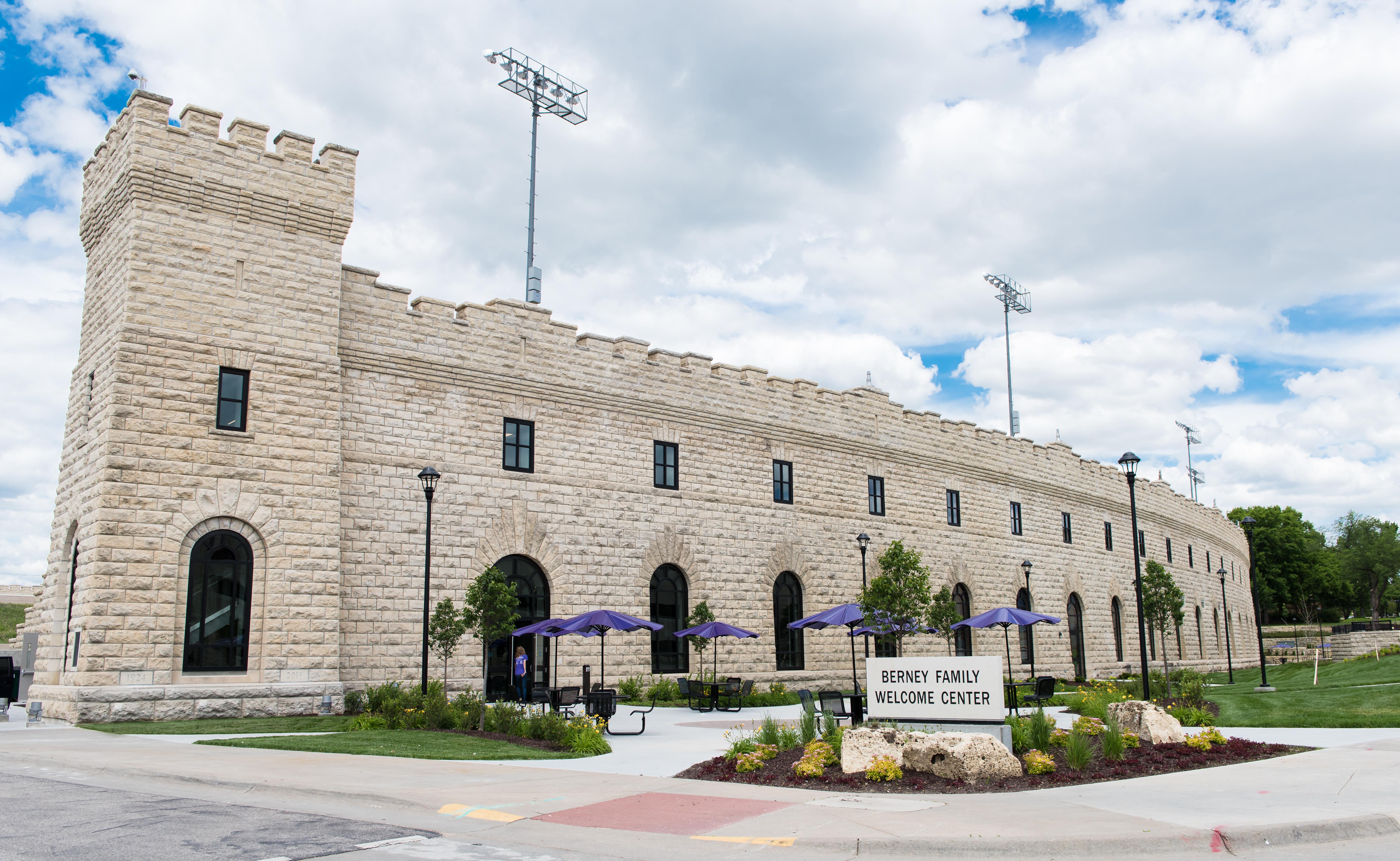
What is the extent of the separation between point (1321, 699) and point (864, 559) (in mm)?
11029

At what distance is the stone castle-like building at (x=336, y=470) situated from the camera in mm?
18031

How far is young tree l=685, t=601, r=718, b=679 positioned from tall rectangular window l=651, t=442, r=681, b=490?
3231 mm

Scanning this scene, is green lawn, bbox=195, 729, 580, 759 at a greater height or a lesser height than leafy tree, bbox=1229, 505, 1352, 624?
lesser

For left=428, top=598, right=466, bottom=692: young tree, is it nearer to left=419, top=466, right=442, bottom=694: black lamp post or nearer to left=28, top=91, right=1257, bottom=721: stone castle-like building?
left=419, top=466, right=442, bottom=694: black lamp post

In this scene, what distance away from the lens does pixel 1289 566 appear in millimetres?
93062

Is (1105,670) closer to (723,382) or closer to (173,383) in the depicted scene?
(723,382)

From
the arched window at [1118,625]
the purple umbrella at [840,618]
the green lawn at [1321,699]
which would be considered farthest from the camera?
the arched window at [1118,625]

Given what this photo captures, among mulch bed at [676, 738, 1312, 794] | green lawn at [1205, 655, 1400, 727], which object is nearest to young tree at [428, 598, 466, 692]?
mulch bed at [676, 738, 1312, 794]

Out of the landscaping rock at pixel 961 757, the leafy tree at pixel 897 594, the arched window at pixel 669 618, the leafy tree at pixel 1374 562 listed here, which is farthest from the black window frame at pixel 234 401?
the leafy tree at pixel 1374 562

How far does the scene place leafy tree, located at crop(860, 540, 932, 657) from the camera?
23.8m

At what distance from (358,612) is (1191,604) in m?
44.5

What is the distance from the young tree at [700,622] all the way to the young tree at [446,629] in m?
6.05

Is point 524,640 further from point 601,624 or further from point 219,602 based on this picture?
point 219,602

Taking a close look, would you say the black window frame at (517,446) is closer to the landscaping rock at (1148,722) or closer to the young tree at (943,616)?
the young tree at (943,616)
